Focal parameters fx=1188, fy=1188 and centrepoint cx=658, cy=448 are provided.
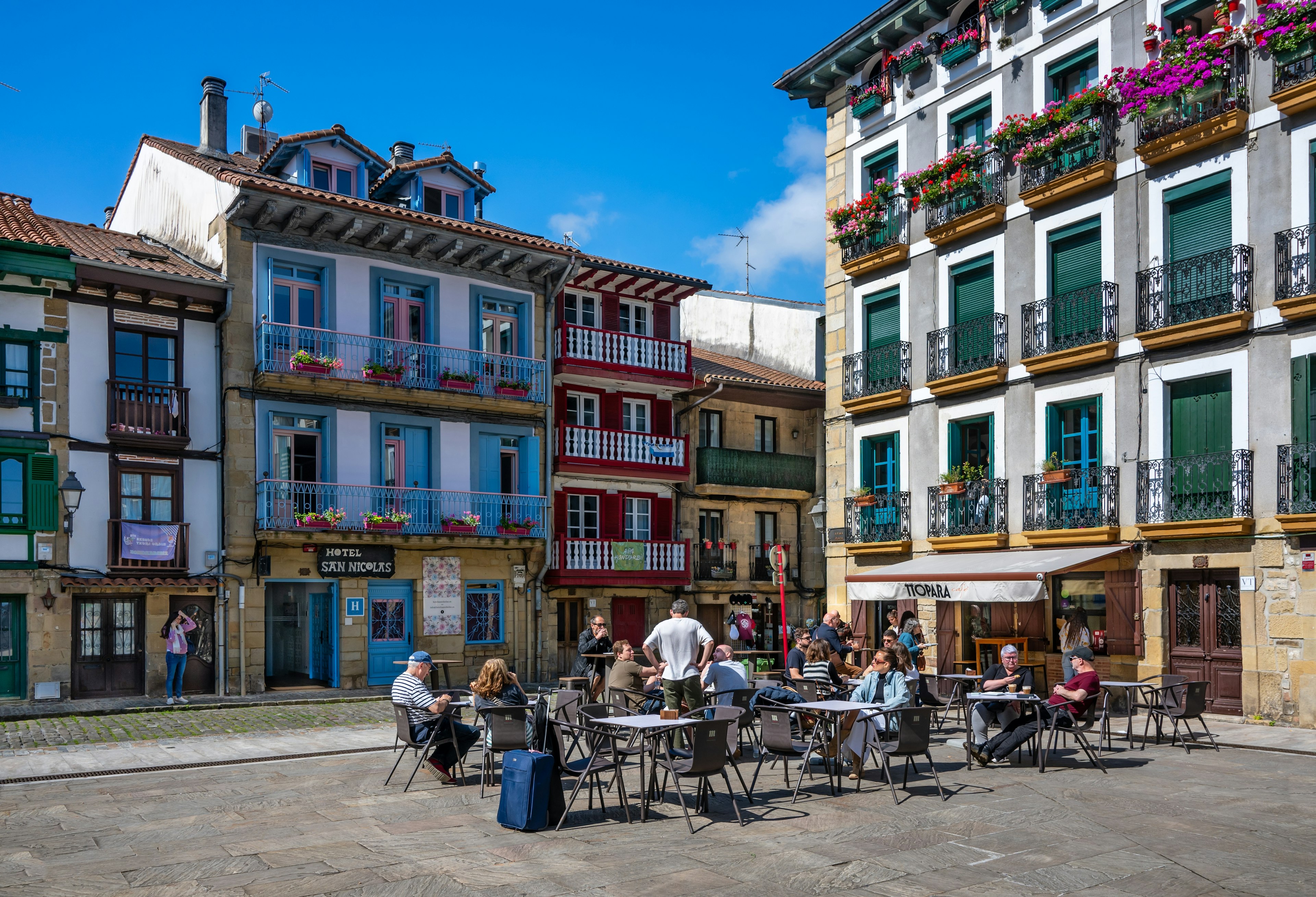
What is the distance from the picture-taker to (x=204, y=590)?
921 inches

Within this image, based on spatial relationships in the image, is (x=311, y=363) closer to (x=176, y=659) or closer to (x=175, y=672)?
(x=176, y=659)

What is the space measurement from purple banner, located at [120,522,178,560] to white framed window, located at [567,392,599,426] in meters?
10.6

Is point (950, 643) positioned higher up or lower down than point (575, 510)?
lower down

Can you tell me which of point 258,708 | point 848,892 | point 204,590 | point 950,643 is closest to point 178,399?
point 204,590

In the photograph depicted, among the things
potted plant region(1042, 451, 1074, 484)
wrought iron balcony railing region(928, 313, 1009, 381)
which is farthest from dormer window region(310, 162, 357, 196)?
potted plant region(1042, 451, 1074, 484)

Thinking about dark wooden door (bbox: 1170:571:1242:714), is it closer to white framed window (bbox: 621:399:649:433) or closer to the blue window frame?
the blue window frame

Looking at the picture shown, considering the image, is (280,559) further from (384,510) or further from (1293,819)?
(1293,819)

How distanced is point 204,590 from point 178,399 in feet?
12.4

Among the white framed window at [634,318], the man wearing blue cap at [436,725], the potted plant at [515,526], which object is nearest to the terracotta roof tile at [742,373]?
the white framed window at [634,318]

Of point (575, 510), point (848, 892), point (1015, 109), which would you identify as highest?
point (1015, 109)

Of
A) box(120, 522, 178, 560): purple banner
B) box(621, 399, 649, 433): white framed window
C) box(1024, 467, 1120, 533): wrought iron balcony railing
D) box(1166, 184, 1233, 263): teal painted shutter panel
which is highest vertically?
box(1166, 184, 1233, 263): teal painted shutter panel

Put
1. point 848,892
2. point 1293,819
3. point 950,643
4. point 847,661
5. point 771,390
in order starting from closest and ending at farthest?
1. point 848,892
2. point 1293,819
3. point 847,661
4. point 950,643
5. point 771,390

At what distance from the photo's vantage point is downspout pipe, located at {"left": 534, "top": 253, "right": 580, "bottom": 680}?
28.4m

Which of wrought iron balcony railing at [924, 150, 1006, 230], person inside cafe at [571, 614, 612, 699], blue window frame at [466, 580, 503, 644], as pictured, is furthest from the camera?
blue window frame at [466, 580, 503, 644]
